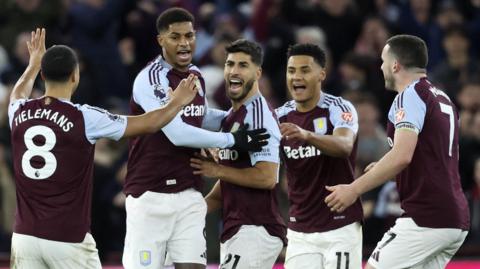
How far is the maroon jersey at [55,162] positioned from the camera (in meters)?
10.0

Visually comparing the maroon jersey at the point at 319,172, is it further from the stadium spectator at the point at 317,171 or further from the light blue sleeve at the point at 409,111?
the light blue sleeve at the point at 409,111

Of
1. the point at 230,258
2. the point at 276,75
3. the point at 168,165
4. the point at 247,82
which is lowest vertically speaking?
the point at 230,258

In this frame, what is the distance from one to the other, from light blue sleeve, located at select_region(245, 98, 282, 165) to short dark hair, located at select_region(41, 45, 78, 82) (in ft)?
5.15

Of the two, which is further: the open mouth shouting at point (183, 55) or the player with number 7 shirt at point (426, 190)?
the open mouth shouting at point (183, 55)

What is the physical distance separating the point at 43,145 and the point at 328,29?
28.9 ft

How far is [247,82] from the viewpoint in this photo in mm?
10938

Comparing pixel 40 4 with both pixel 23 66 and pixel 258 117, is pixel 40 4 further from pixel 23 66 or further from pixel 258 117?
pixel 258 117

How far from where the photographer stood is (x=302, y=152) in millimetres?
11172

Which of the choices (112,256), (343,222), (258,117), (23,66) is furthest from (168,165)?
(23,66)

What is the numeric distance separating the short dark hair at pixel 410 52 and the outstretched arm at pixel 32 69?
2.86 m

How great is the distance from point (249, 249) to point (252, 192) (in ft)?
1.54

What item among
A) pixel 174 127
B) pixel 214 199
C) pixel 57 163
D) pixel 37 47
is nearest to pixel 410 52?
pixel 174 127

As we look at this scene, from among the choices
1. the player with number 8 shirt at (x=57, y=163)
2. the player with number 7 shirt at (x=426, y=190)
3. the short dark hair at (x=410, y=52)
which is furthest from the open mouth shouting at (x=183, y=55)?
the player with number 7 shirt at (x=426, y=190)

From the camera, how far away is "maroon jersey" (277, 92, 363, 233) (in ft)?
36.4
